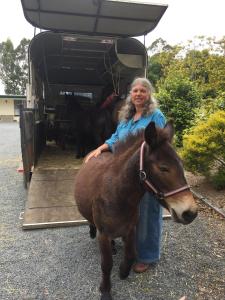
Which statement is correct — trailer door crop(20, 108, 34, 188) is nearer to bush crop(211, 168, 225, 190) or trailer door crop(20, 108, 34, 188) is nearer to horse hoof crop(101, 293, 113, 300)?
horse hoof crop(101, 293, 113, 300)

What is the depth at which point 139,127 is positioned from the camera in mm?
3115

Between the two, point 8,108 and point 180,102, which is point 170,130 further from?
point 8,108

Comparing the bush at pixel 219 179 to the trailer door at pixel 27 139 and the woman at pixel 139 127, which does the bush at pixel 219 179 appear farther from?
the trailer door at pixel 27 139

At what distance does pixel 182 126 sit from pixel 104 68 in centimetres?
302

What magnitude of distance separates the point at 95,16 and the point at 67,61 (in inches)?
117

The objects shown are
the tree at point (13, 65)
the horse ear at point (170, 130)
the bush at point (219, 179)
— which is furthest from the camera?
the tree at point (13, 65)

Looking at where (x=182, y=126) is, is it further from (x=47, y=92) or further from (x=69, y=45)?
(x=47, y=92)

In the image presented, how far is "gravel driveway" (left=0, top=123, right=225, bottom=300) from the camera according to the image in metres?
3.08

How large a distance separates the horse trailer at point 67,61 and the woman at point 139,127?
140cm

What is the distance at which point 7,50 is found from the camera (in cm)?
4816

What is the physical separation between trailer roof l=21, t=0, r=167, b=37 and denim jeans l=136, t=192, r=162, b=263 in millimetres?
3643

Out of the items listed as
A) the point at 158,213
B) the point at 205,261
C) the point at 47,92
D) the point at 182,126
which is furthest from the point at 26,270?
the point at 47,92

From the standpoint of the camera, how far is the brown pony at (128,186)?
228cm

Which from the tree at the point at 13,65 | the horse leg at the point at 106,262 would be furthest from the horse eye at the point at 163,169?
the tree at the point at 13,65
